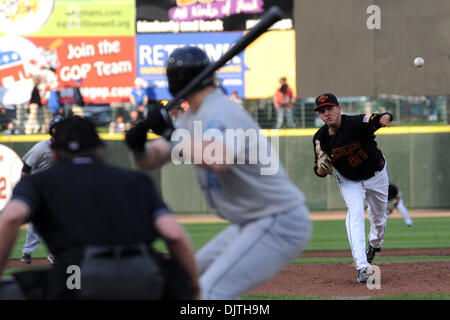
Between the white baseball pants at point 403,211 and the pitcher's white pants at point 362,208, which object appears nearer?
the pitcher's white pants at point 362,208

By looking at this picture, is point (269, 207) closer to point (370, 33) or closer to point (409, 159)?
point (409, 159)

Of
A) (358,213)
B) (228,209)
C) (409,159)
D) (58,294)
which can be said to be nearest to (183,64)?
(228,209)

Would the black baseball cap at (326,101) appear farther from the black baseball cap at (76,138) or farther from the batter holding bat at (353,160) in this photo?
the black baseball cap at (76,138)

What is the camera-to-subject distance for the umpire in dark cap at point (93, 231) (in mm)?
3719

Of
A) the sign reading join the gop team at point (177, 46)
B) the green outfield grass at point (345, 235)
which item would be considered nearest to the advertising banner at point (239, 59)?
the sign reading join the gop team at point (177, 46)

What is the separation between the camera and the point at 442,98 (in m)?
21.9

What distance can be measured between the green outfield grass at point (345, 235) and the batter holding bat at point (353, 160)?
4.48m

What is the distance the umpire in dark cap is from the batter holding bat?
203 inches

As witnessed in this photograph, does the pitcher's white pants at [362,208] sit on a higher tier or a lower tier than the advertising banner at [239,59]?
lower

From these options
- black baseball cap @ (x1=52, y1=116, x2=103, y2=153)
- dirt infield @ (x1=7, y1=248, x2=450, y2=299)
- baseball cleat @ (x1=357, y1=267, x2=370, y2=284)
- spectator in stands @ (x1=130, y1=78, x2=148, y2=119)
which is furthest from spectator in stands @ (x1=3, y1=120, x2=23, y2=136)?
black baseball cap @ (x1=52, y1=116, x2=103, y2=153)

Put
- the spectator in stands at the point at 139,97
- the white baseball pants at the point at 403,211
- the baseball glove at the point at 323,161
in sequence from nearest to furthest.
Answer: the baseball glove at the point at 323,161
the white baseball pants at the point at 403,211
the spectator in stands at the point at 139,97

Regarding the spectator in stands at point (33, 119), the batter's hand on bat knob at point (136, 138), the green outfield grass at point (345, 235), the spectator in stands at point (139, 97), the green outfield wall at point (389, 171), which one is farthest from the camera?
the spectator in stands at point (139, 97)

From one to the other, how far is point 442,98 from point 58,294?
1937 centimetres

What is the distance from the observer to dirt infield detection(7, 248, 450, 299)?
8.46 m
